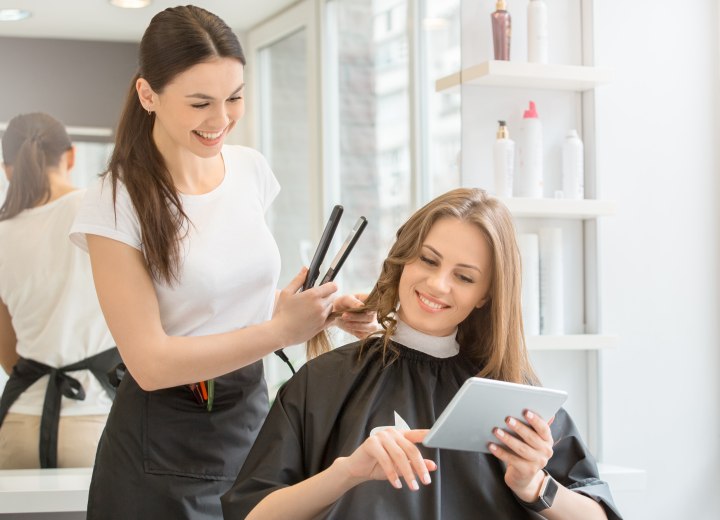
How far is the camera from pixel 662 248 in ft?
9.32

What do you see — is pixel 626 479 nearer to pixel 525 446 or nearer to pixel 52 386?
pixel 525 446

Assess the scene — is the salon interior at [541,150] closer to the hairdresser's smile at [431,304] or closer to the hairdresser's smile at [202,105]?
the hairdresser's smile at [202,105]

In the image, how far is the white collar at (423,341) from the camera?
1899 mm

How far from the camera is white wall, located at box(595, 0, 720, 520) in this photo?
279 cm

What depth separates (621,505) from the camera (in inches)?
109

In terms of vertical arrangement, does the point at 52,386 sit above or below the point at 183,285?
below

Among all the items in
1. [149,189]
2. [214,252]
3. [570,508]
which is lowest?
[570,508]

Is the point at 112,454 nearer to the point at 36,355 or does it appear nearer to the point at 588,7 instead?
the point at 36,355

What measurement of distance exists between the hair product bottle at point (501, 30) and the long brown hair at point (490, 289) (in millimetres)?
812

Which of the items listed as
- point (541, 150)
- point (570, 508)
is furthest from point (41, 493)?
point (541, 150)

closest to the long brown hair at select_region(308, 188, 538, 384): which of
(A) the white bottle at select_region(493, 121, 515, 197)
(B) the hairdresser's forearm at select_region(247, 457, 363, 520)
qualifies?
(B) the hairdresser's forearm at select_region(247, 457, 363, 520)

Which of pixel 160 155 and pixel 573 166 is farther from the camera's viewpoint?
pixel 573 166

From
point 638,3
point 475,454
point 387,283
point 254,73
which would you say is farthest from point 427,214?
point 638,3

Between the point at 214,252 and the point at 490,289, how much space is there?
56cm
